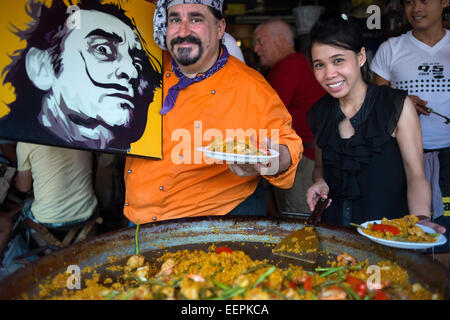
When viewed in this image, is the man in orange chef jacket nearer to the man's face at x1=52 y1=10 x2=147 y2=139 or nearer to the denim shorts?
the man's face at x1=52 y1=10 x2=147 y2=139

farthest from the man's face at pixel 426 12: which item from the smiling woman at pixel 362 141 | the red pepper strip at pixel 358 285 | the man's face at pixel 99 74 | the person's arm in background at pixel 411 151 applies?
the red pepper strip at pixel 358 285

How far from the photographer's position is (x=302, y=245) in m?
1.58

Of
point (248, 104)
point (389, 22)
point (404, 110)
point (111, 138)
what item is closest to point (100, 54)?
point (111, 138)

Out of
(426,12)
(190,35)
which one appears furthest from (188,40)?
(426,12)

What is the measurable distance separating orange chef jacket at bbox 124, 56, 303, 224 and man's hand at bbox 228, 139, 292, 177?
0.13m

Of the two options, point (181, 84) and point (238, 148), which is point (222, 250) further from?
point (181, 84)

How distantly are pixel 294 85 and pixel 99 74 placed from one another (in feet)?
7.69

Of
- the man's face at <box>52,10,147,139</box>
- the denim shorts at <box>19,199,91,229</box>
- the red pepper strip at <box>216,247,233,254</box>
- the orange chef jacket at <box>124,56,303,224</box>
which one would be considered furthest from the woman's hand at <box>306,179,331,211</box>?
the denim shorts at <box>19,199,91,229</box>

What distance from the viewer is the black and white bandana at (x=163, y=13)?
2.01 m

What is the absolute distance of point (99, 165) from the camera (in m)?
3.90

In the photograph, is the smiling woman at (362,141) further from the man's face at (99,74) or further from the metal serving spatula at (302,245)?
the man's face at (99,74)

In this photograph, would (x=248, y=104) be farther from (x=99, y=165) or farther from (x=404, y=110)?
(x=99, y=165)

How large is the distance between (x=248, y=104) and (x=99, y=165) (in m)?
2.36
